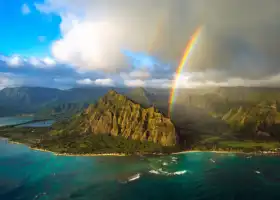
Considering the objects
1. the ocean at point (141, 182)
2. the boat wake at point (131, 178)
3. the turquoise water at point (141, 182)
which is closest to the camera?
the ocean at point (141, 182)

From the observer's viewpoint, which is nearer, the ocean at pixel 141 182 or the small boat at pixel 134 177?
the ocean at pixel 141 182

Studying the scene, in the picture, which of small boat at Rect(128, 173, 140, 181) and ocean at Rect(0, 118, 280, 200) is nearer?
ocean at Rect(0, 118, 280, 200)

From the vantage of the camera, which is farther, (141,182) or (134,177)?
(134,177)

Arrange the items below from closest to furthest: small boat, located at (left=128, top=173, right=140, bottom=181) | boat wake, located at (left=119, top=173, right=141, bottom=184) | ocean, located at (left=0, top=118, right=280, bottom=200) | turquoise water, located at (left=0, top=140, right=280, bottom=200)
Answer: ocean, located at (left=0, top=118, right=280, bottom=200)
turquoise water, located at (left=0, top=140, right=280, bottom=200)
boat wake, located at (left=119, top=173, right=141, bottom=184)
small boat, located at (left=128, top=173, right=140, bottom=181)

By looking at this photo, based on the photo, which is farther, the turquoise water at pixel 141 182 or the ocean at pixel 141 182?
the turquoise water at pixel 141 182

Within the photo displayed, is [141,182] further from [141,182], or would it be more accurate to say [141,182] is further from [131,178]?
[131,178]

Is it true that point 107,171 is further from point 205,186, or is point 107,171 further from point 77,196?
point 205,186

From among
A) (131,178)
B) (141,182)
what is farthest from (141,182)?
(131,178)

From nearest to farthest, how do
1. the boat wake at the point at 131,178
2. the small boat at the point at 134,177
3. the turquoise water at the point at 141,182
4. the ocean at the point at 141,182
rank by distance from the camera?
the ocean at the point at 141,182 → the turquoise water at the point at 141,182 → the boat wake at the point at 131,178 → the small boat at the point at 134,177

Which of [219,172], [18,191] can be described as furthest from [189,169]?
[18,191]

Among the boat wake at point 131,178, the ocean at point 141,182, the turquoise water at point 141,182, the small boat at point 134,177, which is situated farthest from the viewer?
the small boat at point 134,177

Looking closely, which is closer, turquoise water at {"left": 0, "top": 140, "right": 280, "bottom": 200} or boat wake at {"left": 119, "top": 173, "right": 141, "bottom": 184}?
turquoise water at {"left": 0, "top": 140, "right": 280, "bottom": 200}

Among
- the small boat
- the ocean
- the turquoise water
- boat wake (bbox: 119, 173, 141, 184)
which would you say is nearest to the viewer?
the ocean
